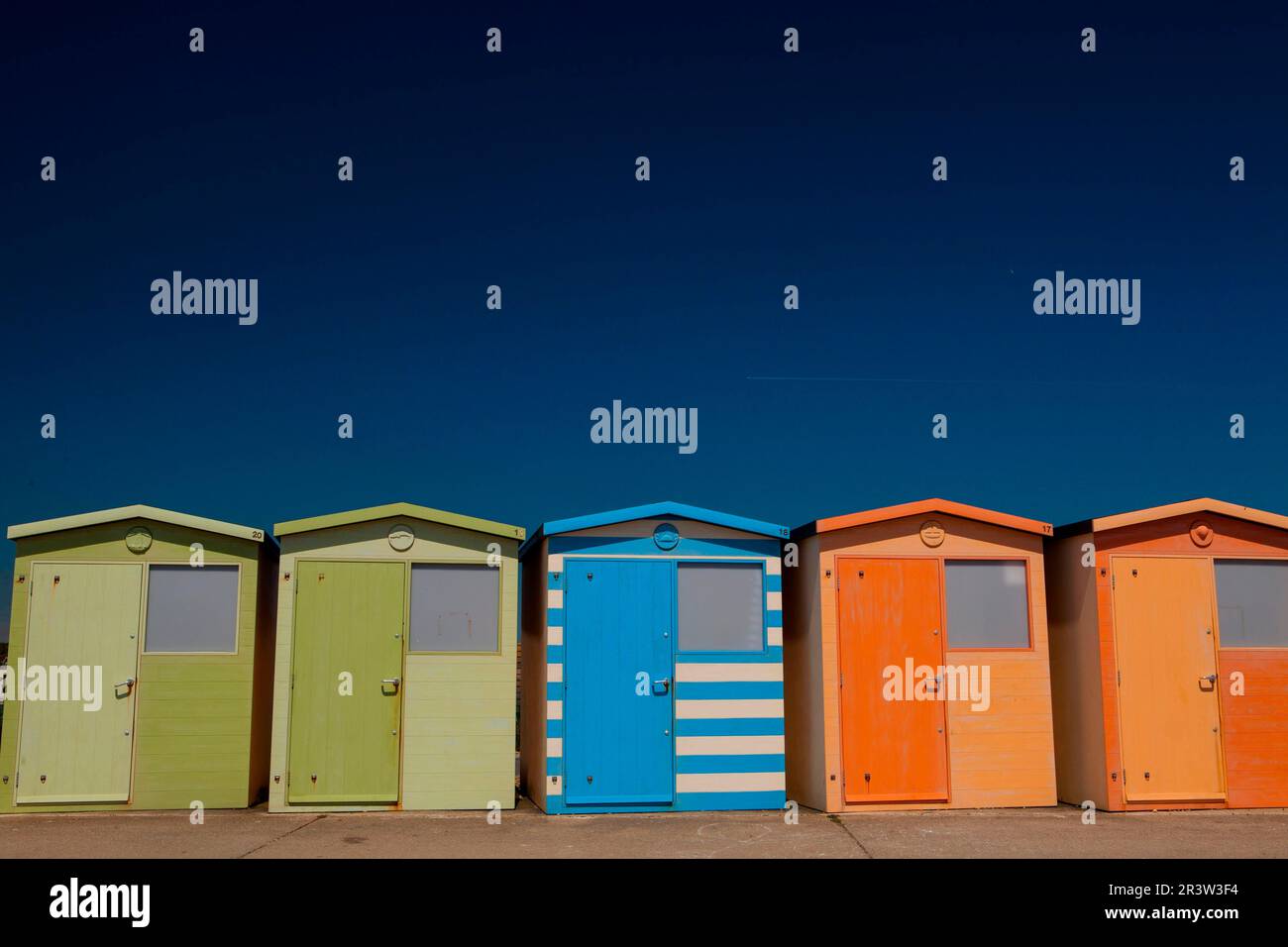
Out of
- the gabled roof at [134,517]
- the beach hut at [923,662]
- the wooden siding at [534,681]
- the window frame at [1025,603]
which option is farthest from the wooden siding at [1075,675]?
the gabled roof at [134,517]

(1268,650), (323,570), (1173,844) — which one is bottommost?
(1173,844)

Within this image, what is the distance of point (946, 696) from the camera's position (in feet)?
36.4

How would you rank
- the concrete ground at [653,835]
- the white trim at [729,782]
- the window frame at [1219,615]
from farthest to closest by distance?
1. the window frame at [1219,615]
2. the white trim at [729,782]
3. the concrete ground at [653,835]

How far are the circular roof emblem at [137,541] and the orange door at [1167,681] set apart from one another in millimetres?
9170

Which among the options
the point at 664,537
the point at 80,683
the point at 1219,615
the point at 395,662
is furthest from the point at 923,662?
the point at 80,683

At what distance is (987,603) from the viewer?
11.4m

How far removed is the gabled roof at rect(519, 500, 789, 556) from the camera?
11039 millimetres

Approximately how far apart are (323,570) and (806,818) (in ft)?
16.2

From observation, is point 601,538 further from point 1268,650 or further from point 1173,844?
point 1268,650

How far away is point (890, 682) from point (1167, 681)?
2.74m

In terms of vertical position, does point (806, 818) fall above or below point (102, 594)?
below

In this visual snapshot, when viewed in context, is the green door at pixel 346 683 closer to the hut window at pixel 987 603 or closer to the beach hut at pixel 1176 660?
the hut window at pixel 987 603

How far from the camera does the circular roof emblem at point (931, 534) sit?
11.4 meters

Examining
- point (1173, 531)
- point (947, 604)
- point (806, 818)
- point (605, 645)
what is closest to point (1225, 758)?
point (1173, 531)
